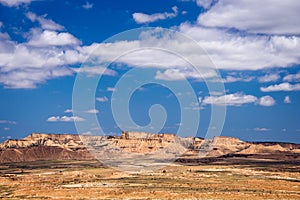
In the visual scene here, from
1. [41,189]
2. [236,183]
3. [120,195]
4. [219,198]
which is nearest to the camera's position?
[219,198]

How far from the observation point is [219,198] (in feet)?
231

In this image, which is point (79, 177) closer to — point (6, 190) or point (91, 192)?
point (6, 190)

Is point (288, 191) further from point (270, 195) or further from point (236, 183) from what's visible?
point (236, 183)

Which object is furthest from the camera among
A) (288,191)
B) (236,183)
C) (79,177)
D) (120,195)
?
(79,177)

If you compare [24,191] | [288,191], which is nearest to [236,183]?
[288,191]

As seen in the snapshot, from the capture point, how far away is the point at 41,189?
87000mm

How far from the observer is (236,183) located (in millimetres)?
95375

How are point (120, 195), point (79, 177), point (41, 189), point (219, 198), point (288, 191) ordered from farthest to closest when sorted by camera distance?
point (79, 177), point (41, 189), point (288, 191), point (120, 195), point (219, 198)

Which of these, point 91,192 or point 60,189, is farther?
point 60,189

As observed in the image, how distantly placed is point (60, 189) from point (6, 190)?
11.5 m

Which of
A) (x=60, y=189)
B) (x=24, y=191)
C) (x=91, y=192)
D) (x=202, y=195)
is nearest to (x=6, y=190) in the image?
(x=24, y=191)

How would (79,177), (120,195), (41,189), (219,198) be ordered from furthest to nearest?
(79,177), (41,189), (120,195), (219,198)

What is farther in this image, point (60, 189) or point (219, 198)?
point (60, 189)

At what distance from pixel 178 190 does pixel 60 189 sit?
22899 millimetres
